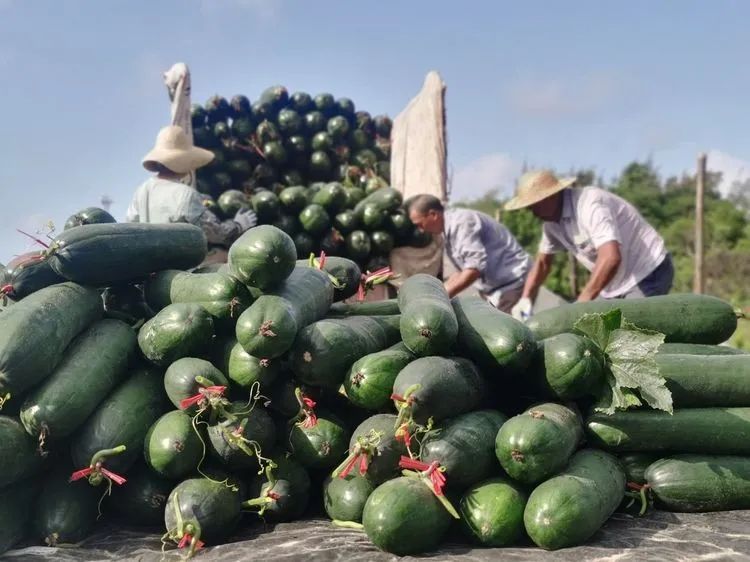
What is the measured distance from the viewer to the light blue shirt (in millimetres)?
7422

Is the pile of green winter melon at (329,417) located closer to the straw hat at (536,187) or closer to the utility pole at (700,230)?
the straw hat at (536,187)

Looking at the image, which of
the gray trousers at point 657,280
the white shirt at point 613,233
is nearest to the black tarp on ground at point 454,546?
the white shirt at point 613,233

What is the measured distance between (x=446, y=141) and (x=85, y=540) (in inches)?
254

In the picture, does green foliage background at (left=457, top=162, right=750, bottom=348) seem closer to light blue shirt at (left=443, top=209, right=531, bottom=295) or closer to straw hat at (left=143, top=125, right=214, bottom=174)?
light blue shirt at (left=443, top=209, right=531, bottom=295)

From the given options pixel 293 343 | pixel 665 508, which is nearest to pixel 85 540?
pixel 293 343

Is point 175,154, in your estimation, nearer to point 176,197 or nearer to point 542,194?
point 176,197

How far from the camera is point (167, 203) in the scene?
6.27 m

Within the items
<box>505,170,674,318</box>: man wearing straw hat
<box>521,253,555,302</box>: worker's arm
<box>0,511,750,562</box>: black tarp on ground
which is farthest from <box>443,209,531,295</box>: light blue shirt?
<box>0,511,750,562</box>: black tarp on ground

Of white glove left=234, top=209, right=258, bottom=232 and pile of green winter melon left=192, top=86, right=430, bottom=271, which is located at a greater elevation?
pile of green winter melon left=192, top=86, right=430, bottom=271

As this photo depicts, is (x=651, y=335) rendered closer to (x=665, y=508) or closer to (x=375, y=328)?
(x=665, y=508)

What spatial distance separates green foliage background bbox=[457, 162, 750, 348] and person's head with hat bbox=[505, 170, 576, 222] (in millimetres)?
10036

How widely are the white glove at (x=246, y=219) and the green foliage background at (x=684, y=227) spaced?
10074 mm

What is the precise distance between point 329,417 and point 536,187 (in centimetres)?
412

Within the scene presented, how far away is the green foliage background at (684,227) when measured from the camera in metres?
24.6
